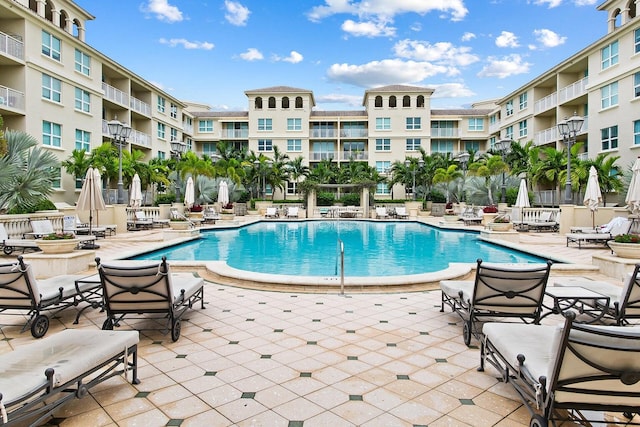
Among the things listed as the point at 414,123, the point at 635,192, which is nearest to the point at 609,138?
the point at 635,192

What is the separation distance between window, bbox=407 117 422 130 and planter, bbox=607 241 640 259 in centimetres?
3564

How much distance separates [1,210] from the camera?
13.9 m

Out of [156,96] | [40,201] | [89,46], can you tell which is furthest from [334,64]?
[40,201]

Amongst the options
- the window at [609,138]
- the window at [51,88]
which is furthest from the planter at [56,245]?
the window at [609,138]

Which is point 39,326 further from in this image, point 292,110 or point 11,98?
point 292,110

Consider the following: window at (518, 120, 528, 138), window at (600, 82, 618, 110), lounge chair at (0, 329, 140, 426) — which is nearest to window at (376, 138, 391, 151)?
window at (518, 120, 528, 138)

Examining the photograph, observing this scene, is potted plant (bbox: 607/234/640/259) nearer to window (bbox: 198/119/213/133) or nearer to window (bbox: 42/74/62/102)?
window (bbox: 42/74/62/102)

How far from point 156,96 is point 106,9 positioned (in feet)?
26.7

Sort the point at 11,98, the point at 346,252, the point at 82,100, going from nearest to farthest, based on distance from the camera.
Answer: the point at 346,252
the point at 11,98
the point at 82,100

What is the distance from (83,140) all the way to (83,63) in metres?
5.01

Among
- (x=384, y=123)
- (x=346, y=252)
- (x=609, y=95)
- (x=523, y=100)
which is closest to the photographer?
(x=346, y=252)

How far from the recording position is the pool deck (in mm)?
3377

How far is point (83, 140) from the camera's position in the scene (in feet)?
87.5

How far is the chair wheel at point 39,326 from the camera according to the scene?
5.19m
